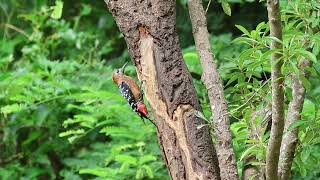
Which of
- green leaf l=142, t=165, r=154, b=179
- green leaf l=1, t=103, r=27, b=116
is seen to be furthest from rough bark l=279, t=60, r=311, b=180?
green leaf l=1, t=103, r=27, b=116

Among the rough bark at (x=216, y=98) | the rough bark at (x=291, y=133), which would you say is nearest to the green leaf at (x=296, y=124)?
the rough bark at (x=291, y=133)

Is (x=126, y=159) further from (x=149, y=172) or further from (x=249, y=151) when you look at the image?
(x=249, y=151)

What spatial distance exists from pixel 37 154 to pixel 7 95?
51 centimetres

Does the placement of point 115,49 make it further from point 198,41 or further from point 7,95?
point 198,41

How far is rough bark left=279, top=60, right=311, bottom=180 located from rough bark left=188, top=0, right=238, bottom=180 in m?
0.14

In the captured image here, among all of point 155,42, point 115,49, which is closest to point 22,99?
point 115,49

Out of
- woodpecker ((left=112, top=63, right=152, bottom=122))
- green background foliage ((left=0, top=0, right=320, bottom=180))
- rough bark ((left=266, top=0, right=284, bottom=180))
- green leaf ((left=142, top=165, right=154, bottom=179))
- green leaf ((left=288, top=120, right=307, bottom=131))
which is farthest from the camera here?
green background foliage ((left=0, top=0, right=320, bottom=180))

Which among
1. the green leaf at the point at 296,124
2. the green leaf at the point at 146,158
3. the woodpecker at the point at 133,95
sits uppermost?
the woodpecker at the point at 133,95

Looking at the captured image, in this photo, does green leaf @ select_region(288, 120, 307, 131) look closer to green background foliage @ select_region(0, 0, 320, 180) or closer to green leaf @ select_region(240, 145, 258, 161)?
green leaf @ select_region(240, 145, 258, 161)

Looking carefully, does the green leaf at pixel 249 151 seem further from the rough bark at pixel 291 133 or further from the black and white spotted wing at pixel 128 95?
the black and white spotted wing at pixel 128 95

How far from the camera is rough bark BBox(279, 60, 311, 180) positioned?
6.19ft

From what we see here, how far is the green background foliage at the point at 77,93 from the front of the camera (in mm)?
3445

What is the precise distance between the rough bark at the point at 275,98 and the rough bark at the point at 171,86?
22 centimetres

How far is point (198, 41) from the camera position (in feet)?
6.60
